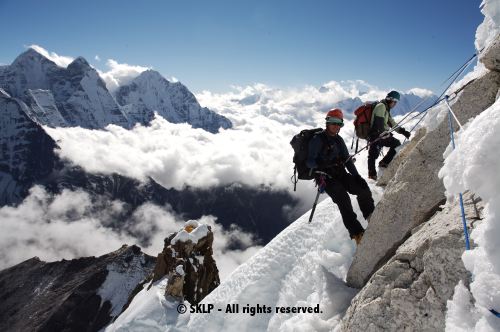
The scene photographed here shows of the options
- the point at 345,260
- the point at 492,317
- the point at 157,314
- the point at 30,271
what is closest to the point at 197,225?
the point at 157,314

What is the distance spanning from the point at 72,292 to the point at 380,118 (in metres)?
146

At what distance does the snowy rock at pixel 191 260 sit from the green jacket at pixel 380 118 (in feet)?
55.4

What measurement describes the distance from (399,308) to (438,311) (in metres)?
0.60

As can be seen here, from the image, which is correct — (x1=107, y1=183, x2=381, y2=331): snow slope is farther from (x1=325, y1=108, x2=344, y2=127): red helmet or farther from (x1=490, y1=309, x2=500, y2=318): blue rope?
(x1=490, y1=309, x2=500, y2=318): blue rope

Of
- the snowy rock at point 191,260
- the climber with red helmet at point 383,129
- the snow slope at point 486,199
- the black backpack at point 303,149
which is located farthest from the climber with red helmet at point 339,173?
the snowy rock at point 191,260

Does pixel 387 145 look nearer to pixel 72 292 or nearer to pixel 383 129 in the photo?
pixel 383 129

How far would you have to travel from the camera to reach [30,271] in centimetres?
14825

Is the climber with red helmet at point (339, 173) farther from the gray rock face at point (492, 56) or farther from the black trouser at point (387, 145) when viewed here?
the black trouser at point (387, 145)

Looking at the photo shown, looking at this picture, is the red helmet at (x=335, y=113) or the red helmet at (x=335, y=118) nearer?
the red helmet at (x=335, y=118)

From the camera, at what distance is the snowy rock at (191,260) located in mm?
24500

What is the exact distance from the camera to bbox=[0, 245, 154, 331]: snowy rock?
12288 centimetres

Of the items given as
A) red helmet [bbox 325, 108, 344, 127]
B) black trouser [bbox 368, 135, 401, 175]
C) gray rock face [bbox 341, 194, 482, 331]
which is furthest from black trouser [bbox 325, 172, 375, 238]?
black trouser [bbox 368, 135, 401, 175]

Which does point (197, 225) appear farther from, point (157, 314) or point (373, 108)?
point (373, 108)

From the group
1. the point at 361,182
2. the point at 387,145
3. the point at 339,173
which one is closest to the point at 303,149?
the point at 339,173
